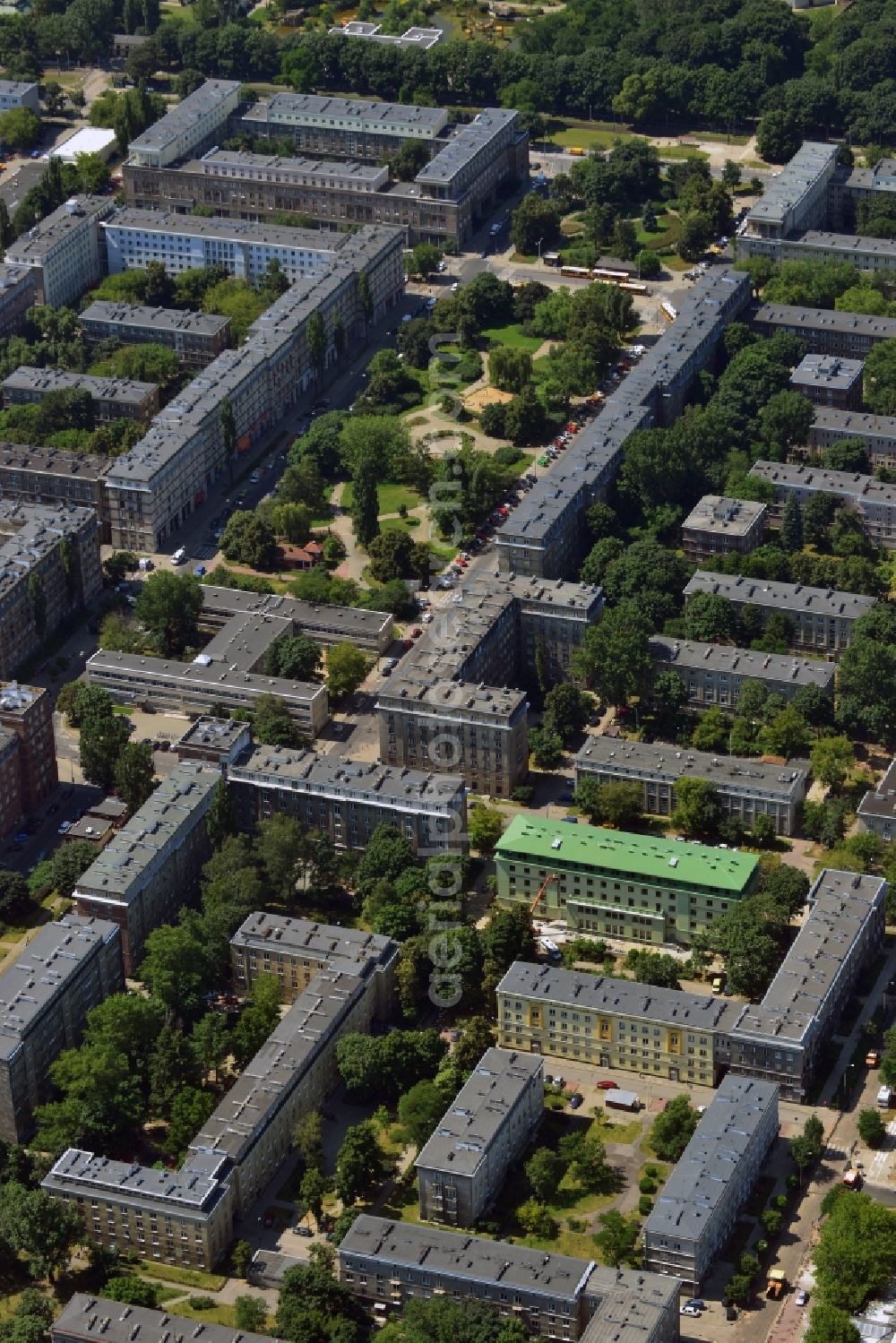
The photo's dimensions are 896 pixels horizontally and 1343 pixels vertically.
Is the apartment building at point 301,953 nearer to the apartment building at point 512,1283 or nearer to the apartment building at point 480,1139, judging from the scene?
the apartment building at point 480,1139

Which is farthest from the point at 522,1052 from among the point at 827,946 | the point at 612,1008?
the point at 827,946

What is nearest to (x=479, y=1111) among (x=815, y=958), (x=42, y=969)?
(x=815, y=958)

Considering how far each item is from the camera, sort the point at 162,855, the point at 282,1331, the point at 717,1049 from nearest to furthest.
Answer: the point at 282,1331 → the point at 717,1049 → the point at 162,855

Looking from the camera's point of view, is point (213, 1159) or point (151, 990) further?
point (151, 990)

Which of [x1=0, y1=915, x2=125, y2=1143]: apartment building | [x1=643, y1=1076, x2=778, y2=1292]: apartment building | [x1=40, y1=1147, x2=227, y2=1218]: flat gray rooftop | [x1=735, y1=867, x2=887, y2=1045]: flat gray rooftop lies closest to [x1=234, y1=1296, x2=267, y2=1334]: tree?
[x1=40, y1=1147, x2=227, y2=1218]: flat gray rooftop

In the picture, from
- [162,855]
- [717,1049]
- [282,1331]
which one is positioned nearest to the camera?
[282,1331]

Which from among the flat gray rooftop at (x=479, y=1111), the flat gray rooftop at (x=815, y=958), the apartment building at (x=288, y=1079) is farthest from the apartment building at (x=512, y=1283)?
the flat gray rooftop at (x=815, y=958)

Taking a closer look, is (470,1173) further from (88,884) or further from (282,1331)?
(88,884)
